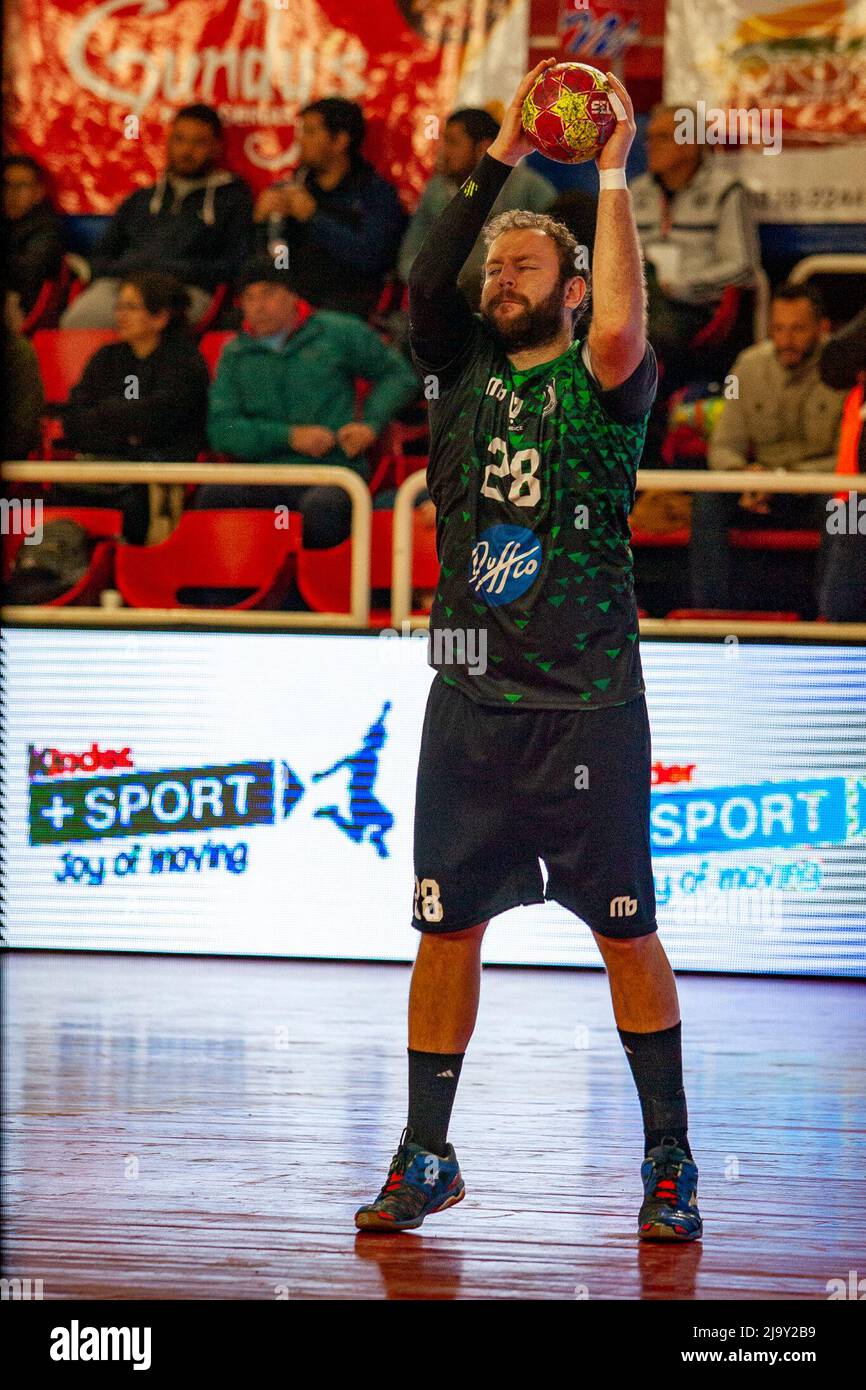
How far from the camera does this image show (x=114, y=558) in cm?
791

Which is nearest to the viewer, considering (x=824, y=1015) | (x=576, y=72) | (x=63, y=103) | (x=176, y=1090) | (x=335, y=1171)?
(x=576, y=72)

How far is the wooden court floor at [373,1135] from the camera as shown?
10.6ft

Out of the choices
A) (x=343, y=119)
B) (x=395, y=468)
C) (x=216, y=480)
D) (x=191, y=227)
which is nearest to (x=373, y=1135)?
(x=216, y=480)

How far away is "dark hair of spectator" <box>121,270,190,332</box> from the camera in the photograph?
8281 mm

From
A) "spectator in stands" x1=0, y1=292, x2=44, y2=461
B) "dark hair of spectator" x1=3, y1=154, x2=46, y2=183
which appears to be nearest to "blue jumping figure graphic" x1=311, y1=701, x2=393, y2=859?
"spectator in stands" x1=0, y1=292, x2=44, y2=461

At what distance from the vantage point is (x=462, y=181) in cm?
874

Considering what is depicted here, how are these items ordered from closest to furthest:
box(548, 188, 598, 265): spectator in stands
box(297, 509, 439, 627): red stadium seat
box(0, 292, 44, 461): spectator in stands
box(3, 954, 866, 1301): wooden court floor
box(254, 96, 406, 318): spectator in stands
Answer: box(3, 954, 866, 1301): wooden court floor → box(548, 188, 598, 265): spectator in stands → box(297, 509, 439, 627): red stadium seat → box(0, 292, 44, 461): spectator in stands → box(254, 96, 406, 318): spectator in stands

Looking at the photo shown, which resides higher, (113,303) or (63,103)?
(63,103)

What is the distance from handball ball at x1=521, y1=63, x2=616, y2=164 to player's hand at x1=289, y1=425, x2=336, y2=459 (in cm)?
448

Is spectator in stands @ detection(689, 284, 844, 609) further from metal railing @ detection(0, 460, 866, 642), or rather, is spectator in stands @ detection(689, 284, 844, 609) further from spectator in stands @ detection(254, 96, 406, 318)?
spectator in stands @ detection(254, 96, 406, 318)

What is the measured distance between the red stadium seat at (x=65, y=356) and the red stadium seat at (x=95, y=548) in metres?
1.48
